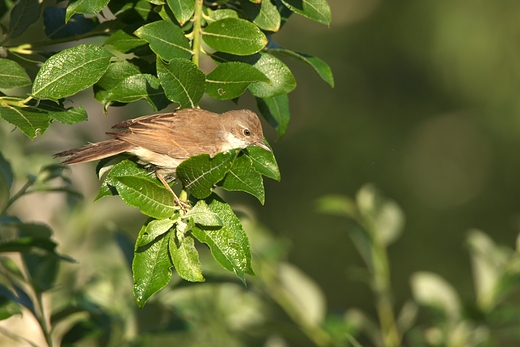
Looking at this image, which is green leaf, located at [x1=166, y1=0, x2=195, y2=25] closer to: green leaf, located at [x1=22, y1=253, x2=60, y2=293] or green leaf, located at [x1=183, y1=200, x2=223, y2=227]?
green leaf, located at [x1=183, y1=200, x2=223, y2=227]

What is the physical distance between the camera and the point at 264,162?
8.08ft

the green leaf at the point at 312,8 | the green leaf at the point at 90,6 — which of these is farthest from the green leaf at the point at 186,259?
the green leaf at the point at 312,8

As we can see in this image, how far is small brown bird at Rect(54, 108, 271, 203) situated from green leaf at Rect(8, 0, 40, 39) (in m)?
0.62

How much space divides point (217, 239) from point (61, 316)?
3.00ft

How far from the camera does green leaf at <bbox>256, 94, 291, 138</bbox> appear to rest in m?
2.64

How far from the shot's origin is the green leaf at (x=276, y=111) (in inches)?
104

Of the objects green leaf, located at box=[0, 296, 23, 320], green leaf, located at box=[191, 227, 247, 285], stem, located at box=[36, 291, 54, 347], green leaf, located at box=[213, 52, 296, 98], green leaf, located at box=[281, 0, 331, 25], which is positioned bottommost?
stem, located at box=[36, 291, 54, 347]

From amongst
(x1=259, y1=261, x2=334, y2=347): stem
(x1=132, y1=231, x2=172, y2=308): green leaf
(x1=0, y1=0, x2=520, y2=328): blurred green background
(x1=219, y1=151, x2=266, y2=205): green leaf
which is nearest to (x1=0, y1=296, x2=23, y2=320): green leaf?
(x1=132, y1=231, x2=172, y2=308): green leaf

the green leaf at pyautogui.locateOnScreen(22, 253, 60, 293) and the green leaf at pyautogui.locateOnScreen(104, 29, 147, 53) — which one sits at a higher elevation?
the green leaf at pyautogui.locateOnScreen(104, 29, 147, 53)

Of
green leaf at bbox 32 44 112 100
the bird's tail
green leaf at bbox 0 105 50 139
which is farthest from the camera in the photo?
the bird's tail

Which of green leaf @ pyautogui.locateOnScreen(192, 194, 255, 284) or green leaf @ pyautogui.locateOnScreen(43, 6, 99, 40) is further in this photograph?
green leaf @ pyautogui.locateOnScreen(43, 6, 99, 40)

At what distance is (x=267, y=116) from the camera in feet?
8.77

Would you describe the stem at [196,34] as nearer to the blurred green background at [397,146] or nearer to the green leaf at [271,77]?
the green leaf at [271,77]

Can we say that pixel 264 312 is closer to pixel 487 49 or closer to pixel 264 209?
pixel 487 49
